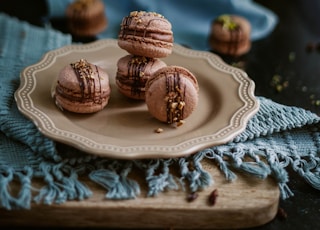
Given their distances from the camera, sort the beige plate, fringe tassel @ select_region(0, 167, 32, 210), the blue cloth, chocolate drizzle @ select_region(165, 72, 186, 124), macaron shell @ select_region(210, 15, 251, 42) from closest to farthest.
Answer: fringe tassel @ select_region(0, 167, 32, 210)
the beige plate
chocolate drizzle @ select_region(165, 72, 186, 124)
macaron shell @ select_region(210, 15, 251, 42)
the blue cloth

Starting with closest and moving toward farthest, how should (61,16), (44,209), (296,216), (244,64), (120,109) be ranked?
(44,209) → (296,216) → (120,109) → (244,64) → (61,16)

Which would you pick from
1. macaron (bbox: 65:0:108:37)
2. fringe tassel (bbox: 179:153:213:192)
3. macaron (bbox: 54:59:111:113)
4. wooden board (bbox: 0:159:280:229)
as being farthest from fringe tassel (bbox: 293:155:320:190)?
macaron (bbox: 65:0:108:37)

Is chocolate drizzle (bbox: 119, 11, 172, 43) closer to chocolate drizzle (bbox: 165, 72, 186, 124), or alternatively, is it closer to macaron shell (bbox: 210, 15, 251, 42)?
chocolate drizzle (bbox: 165, 72, 186, 124)

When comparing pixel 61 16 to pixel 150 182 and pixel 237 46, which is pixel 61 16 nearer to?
pixel 237 46

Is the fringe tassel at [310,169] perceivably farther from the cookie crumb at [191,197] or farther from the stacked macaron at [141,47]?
the stacked macaron at [141,47]

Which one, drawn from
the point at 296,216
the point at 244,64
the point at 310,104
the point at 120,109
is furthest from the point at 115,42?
the point at 296,216
